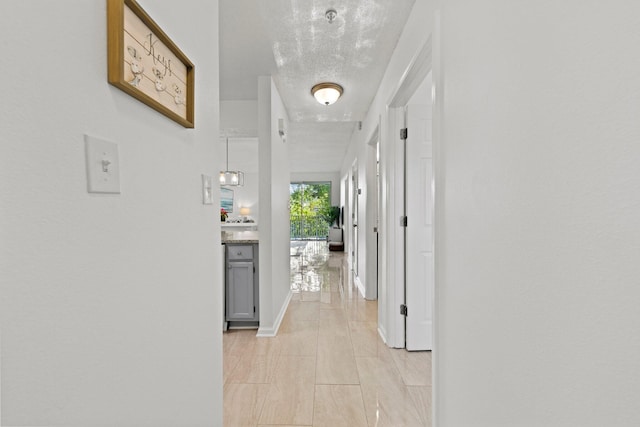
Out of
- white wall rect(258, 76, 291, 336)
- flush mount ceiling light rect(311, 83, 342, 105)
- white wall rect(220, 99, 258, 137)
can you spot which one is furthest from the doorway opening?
white wall rect(258, 76, 291, 336)

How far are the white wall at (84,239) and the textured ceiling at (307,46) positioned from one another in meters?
1.13

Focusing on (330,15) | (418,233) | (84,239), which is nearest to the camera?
(84,239)

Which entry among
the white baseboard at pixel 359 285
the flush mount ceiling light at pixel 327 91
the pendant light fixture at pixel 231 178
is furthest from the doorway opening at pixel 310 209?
the flush mount ceiling light at pixel 327 91

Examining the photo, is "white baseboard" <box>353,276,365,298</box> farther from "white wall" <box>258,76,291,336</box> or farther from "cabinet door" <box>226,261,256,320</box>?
"cabinet door" <box>226,261,256,320</box>

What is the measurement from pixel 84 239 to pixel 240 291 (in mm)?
2596

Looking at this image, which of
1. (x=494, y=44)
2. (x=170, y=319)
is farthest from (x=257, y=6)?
(x=170, y=319)

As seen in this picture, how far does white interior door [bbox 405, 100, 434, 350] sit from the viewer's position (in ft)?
8.40

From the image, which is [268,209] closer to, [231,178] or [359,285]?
[359,285]

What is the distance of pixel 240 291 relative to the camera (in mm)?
3113

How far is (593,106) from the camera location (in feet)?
2.15

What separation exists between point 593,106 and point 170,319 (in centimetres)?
120

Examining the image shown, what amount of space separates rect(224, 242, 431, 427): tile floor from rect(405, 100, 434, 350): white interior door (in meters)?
0.22

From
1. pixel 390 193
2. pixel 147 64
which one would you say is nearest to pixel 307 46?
pixel 390 193

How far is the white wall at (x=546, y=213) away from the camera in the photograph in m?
0.61
